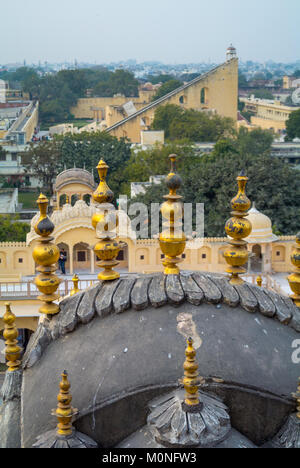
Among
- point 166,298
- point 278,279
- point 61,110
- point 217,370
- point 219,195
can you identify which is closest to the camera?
point 217,370

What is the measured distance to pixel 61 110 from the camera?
89750 millimetres

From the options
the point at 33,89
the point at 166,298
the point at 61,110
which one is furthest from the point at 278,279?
the point at 33,89

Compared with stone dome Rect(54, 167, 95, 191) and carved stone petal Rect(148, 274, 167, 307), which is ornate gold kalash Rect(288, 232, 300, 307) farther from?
stone dome Rect(54, 167, 95, 191)

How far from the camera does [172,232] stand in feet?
13.6

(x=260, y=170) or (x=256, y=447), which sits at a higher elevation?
(x=260, y=170)

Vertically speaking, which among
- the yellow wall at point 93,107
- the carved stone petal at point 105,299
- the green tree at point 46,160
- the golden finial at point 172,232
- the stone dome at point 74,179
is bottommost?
the carved stone petal at point 105,299

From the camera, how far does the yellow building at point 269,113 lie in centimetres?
7214

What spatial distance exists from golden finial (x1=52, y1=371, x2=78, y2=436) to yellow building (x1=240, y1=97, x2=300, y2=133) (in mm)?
68642

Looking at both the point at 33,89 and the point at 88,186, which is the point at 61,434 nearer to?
the point at 88,186

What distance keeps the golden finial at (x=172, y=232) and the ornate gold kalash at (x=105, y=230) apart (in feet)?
1.10

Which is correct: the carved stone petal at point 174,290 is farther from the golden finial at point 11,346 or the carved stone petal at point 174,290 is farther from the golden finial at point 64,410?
the golden finial at point 11,346

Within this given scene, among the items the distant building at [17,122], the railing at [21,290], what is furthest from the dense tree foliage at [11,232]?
the distant building at [17,122]

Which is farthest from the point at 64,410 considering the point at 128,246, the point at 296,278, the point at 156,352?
the point at 128,246
